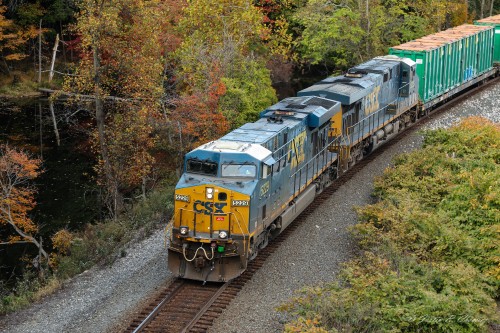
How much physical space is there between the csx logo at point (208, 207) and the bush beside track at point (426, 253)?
2938mm

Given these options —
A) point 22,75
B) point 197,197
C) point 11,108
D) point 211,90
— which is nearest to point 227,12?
point 211,90

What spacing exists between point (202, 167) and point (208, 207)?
110cm

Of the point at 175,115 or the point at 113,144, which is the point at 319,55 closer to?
the point at 175,115

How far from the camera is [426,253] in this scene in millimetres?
17719

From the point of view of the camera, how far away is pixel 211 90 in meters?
30.3

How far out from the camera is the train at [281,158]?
16.5 m

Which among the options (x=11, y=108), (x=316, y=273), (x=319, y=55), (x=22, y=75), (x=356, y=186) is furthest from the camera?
(x=22, y=75)

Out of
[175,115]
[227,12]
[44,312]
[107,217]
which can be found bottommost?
[107,217]

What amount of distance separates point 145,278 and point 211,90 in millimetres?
14179

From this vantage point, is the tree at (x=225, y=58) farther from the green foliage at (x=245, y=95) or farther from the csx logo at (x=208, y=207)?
the csx logo at (x=208, y=207)

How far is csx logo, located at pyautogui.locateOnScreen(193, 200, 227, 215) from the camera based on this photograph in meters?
16.4

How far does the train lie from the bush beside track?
2.11 meters

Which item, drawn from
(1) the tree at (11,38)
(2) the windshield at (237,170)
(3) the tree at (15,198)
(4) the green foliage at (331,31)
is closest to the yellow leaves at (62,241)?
(3) the tree at (15,198)

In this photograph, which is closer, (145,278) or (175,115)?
(145,278)
